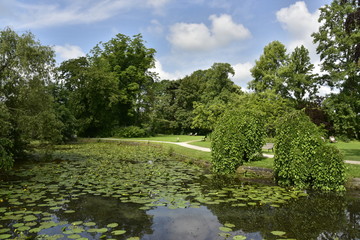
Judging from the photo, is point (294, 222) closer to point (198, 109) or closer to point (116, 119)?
point (198, 109)

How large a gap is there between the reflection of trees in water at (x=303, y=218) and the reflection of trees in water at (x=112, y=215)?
1792 millimetres

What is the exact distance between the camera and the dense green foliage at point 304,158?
27.6 ft

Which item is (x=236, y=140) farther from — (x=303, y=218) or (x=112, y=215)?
(x=112, y=215)

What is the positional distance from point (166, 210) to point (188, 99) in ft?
147

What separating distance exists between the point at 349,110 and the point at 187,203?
71.3 ft

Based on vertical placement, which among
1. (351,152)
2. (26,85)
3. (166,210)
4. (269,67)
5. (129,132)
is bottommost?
(166,210)

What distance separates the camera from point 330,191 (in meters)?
8.48

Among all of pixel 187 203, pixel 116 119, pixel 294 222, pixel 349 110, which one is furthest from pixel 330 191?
pixel 116 119

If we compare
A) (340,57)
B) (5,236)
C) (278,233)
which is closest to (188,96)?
(340,57)

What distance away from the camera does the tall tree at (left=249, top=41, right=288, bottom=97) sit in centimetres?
3775

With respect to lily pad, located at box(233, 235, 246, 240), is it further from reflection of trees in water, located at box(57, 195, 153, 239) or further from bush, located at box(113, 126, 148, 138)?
bush, located at box(113, 126, 148, 138)

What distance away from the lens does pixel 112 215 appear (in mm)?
6105

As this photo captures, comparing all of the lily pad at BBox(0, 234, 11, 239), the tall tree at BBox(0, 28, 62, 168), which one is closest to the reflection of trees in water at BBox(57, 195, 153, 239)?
the lily pad at BBox(0, 234, 11, 239)

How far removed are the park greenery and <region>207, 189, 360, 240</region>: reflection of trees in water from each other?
5.52 ft
